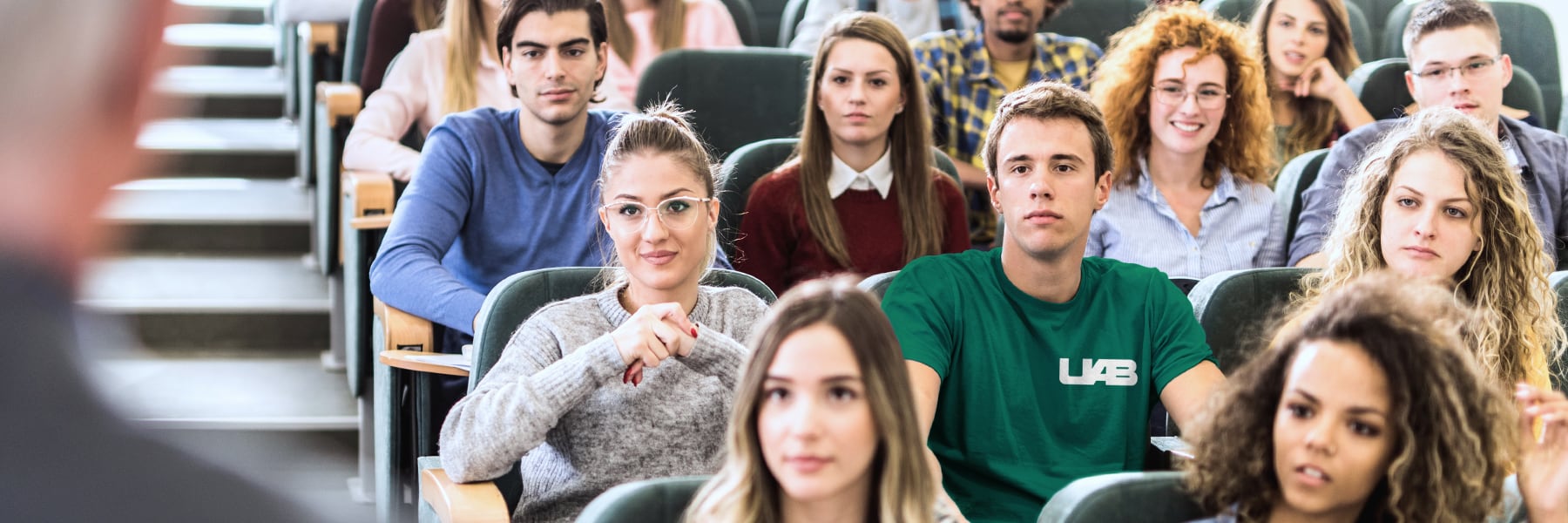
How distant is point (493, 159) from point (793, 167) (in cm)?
49

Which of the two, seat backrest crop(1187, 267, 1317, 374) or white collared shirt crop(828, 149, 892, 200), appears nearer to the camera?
seat backrest crop(1187, 267, 1317, 374)

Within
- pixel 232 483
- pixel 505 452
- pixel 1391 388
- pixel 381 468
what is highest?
pixel 232 483

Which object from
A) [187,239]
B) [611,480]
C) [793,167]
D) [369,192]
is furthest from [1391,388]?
[369,192]

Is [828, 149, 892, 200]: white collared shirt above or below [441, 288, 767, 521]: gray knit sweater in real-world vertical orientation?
above

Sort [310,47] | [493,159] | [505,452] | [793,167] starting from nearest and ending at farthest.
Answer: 1. [505,452]
2. [493,159]
3. [793,167]
4. [310,47]

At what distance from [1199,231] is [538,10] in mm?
1138

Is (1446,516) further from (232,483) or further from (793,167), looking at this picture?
(793,167)

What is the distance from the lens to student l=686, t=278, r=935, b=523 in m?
1.14

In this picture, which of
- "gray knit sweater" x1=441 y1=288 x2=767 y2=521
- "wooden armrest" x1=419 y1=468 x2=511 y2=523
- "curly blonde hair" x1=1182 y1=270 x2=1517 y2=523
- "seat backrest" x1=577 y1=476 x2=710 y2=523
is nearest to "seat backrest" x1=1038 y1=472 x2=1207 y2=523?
"curly blonde hair" x1=1182 y1=270 x2=1517 y2=523

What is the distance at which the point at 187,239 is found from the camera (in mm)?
628

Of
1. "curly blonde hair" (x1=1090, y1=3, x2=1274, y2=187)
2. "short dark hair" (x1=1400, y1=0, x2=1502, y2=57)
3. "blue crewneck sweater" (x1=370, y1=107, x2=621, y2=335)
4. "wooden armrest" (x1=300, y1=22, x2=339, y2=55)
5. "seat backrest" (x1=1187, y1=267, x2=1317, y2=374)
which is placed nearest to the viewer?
"seat backrest" (x1=1187, y1=267, x2=1317, y2=374)

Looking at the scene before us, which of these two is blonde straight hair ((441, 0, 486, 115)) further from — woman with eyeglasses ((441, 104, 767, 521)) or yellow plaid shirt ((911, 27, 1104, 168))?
woman with eyeglasses ((441, 104, 767, 521))

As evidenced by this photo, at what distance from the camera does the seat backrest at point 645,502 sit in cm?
112

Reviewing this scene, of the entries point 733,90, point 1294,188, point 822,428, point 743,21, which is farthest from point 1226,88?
point 822,428
